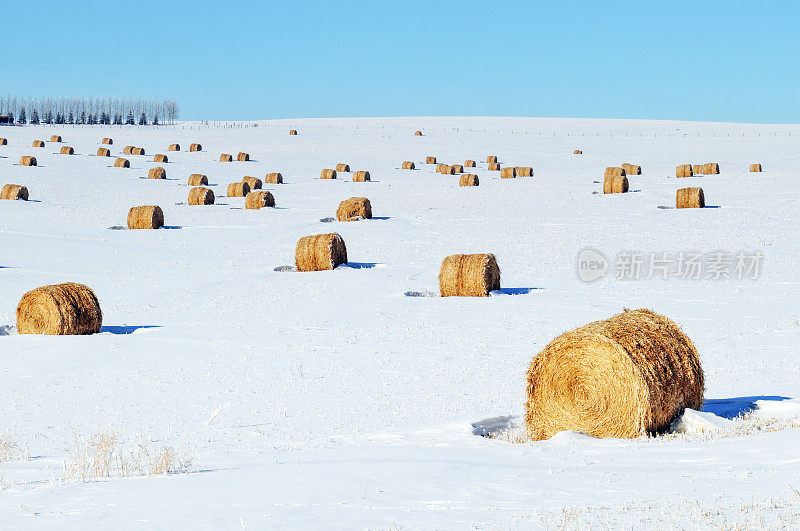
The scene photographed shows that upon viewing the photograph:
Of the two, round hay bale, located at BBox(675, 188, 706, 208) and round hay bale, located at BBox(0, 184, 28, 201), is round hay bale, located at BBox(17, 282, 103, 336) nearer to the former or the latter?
round hay bale, located at BBox(0, 184, 28, 201)

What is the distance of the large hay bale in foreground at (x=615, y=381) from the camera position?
29.6 ft

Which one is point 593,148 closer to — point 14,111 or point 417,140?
point 417,140

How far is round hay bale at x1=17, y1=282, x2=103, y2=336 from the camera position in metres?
15.0


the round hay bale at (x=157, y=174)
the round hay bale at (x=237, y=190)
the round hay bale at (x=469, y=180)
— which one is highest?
the round hay bale at (x=157, y=174)

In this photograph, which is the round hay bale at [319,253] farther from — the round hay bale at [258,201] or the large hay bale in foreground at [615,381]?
the round hay bale at [258,201]

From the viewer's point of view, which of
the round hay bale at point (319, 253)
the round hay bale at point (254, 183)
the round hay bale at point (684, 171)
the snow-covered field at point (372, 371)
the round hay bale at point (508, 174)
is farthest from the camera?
the round hay bale at point (508, 174)

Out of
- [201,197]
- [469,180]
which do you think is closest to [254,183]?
[201,197]

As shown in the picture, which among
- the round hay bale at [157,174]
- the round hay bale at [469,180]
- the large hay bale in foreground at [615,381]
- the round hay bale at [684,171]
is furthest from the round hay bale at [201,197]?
the large hay bale in foreground at [615,381]

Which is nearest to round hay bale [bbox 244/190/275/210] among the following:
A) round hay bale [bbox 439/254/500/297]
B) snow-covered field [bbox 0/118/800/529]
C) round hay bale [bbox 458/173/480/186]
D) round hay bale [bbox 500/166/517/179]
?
snow-covered field [bbox 0/118/800/529]

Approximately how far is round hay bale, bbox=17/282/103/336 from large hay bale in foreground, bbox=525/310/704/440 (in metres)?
8.26

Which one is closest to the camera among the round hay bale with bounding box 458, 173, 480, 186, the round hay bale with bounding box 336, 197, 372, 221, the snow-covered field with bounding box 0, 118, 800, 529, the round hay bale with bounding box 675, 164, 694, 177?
the snow-covered field with bounding box 0, 118, 800, 529

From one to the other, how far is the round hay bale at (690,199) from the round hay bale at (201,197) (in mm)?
18512

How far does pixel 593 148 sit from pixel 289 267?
55.4m

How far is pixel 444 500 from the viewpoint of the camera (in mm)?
5836
